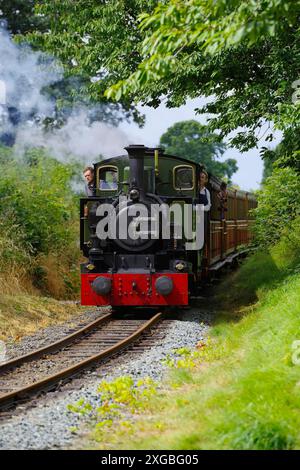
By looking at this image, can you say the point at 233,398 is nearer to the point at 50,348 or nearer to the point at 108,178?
the point at 50,348

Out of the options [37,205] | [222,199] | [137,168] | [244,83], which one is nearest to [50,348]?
[137,168]

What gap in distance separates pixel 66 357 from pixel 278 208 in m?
8.96

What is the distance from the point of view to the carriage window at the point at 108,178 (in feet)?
49.8

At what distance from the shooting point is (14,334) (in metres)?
12.8

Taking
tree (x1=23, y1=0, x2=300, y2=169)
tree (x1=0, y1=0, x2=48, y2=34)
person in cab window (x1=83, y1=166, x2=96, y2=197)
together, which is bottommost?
person in cab window (x1=83, y1=166, x2=96, y2=197)

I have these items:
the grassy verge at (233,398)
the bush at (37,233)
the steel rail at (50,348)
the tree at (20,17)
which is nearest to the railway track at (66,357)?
the steel rail at (50,348)

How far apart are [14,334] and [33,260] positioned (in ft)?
13.9

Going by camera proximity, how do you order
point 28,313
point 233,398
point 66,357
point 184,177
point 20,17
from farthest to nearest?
point 20,17, point 184,177, point 28,313, point 66,357, point 233,398

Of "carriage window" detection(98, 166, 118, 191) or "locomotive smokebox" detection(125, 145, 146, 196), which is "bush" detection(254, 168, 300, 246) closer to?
"carriage window" detection(98, 166, 118, 191)

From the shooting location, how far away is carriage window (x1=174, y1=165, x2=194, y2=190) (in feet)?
48.6

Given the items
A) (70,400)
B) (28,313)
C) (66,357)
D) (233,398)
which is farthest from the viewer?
(28,313)

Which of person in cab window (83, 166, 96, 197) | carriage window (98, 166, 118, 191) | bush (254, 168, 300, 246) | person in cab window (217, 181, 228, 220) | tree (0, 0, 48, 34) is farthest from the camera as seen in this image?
tree (0, 0, 48, 34)

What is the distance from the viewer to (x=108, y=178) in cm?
1540

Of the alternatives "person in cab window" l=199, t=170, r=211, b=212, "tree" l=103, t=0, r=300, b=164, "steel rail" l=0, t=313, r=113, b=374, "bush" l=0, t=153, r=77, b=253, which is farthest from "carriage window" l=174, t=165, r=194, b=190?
"bush" l=0, t=153, r=77, b=253
